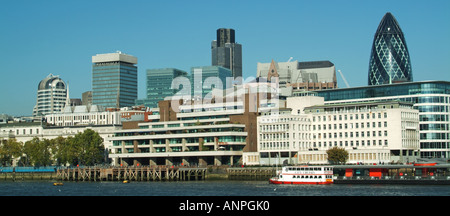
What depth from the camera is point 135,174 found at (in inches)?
6324

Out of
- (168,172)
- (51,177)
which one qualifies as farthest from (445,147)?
(51,177)

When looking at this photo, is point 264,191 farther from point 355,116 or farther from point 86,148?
point 86,148

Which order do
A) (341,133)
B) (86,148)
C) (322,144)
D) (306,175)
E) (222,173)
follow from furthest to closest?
1. (86,148)
2. (322,144)
3. (341,133)
4. (222,173)
5. (306,175)

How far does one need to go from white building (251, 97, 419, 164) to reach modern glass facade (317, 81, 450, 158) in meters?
10.6

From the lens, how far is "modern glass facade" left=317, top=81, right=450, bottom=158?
17186 cm

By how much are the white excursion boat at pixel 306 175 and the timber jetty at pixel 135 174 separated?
37.1 meters

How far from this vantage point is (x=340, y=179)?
12200 centimetres

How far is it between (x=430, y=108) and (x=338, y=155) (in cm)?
4044

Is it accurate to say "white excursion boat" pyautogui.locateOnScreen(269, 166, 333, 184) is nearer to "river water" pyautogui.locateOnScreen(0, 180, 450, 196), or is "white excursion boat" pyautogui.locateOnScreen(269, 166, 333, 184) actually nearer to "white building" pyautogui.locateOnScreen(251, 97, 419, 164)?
"river water" pyautogui.locateOnScreen(0, 180, 450, 196)

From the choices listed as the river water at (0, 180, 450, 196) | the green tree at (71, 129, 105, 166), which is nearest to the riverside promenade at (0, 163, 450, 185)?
the river water at (0, 180, 450, 196)

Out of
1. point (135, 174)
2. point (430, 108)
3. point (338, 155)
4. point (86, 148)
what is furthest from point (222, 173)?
point (430, 108)
